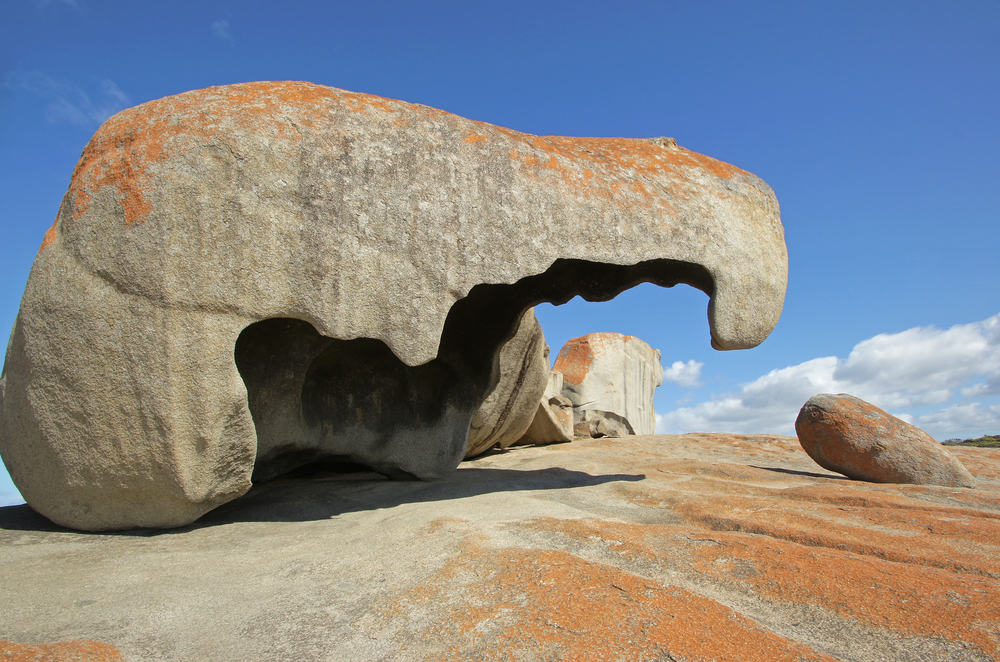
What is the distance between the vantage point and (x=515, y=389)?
578 cm

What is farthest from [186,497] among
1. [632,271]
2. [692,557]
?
[632,271]

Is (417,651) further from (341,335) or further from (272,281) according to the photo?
(272,281)

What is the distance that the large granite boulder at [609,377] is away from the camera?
9.30m

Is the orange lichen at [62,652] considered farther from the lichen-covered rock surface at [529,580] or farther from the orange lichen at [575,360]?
the orange lichen at [575,360]

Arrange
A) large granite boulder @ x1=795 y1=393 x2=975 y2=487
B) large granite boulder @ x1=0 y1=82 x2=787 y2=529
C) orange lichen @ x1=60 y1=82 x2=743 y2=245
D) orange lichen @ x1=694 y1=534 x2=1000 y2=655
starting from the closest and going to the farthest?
orange lichen @ x1=694 y1=534 x2=1000 y2=655 < large granite boulder @ x1=0 y1=82 x2=787 y2=529 < orange lichen @ x1=60 y1=82 x2=743 y2=245 < large granite boulder @ x1=795 y1=393 x2=975 y2=487

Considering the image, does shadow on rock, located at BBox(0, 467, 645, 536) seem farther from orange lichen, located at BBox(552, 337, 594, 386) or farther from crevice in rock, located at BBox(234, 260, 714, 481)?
orange lichen, located at BBox(552, 337, 594, 386)

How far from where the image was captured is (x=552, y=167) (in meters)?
3.38

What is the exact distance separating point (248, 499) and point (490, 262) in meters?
2.07

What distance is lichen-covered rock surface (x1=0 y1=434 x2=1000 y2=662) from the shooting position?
1.60 meters

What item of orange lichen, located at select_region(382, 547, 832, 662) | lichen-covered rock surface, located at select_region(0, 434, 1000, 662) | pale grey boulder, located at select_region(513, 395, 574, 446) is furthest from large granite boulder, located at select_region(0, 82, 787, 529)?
pale grey boulder, located at select_region(513, 395, 574, 446)

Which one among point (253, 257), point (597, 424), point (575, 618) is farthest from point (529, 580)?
point (597, 424)

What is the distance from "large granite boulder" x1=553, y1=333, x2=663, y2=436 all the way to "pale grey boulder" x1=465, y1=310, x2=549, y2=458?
2.82 meters

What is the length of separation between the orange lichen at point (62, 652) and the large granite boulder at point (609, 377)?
24.2 feet

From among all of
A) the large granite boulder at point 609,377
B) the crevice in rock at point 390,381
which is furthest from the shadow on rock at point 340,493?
the large granite boulder at point 609,377
